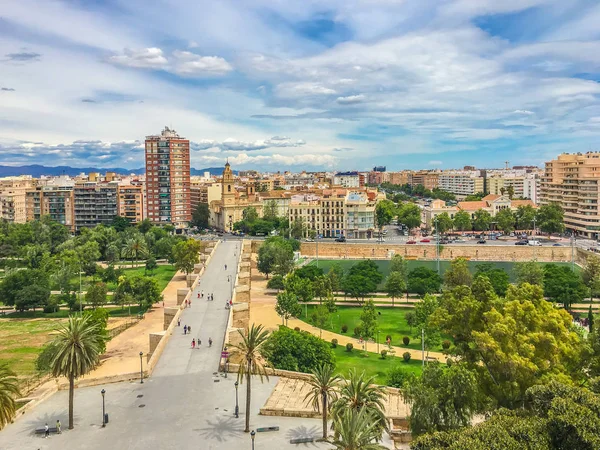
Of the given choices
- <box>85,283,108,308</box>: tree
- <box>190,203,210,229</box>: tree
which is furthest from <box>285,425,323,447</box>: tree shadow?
<box>190,203,210,229</box>: tree

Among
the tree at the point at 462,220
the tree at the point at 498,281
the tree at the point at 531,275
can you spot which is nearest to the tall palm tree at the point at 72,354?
the tree at the point at 498,281

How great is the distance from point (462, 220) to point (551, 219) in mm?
15146

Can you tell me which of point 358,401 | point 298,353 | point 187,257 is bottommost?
point 298,353

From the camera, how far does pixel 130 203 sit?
107m

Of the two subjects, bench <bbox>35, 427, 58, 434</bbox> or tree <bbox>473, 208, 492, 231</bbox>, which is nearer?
bench <bbox>35, 427, 58, 434</bbox>

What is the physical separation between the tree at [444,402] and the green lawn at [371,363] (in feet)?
37.9

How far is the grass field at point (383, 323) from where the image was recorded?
38594 millimetres

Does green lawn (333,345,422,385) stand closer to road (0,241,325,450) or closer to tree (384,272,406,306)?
road (0,241,325,450)

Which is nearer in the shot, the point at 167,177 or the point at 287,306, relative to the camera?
the point at 287,306

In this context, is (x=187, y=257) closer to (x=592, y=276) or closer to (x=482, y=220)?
(x=592, y=276)

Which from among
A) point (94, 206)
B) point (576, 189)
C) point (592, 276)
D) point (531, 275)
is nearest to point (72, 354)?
point (531, 275)

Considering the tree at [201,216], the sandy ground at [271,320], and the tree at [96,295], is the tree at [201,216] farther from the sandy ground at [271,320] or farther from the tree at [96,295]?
the tree at [96,295]

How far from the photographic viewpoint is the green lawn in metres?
31.3

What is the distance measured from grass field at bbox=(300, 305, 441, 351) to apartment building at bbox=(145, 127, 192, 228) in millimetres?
62017
